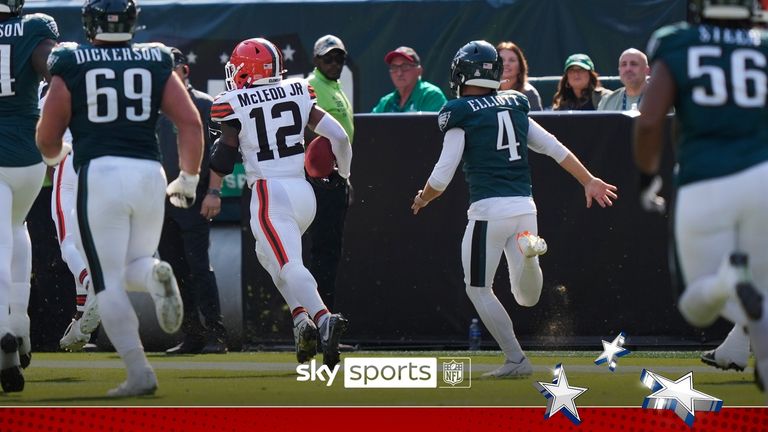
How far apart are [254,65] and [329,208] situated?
4.58 feet

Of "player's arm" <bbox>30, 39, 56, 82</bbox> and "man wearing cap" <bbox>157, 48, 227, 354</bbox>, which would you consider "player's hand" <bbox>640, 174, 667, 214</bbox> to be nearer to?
"player's arm" <bbox>30, 39, 56, 82</bbox>

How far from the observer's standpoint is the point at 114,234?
5535 millimetres

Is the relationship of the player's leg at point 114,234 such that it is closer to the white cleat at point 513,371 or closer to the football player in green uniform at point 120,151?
the football player in green uniform at point 120,151

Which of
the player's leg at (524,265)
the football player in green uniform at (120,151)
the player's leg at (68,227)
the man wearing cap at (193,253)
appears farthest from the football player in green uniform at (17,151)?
the player's leg at (524,265)

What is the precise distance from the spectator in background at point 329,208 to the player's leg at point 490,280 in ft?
5.30

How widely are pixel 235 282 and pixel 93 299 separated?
184 cm

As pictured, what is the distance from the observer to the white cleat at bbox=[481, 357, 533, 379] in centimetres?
672

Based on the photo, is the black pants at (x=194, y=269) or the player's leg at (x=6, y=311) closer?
the player's leg at (x=6, y=311)

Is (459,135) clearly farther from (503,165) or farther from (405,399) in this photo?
(405,399)

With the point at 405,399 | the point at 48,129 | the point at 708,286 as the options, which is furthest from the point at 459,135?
the point at 708,286

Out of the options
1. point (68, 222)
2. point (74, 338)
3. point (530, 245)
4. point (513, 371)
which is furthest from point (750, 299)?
point (68, 222)

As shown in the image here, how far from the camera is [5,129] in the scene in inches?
250

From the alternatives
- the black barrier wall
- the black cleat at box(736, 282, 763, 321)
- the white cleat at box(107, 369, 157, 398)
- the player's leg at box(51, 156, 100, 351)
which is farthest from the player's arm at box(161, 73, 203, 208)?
the black barrier wall

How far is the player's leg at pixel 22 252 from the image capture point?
636cm
